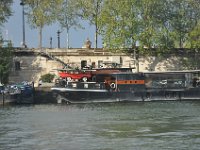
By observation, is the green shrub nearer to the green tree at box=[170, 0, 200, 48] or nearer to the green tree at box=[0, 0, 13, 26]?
the green tree at box=[0, 0, 13, 26]

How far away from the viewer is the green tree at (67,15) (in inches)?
3703

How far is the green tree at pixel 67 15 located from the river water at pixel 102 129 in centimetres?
3459

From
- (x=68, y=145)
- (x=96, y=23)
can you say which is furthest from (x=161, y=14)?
(x=68, y=145)

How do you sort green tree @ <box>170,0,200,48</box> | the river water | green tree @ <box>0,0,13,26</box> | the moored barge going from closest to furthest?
the river water < the moored barge < green tree @ <box>0,0,13,26</box> < green tree @ <box>170,0,200,48</box>

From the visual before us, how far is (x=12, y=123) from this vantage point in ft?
160

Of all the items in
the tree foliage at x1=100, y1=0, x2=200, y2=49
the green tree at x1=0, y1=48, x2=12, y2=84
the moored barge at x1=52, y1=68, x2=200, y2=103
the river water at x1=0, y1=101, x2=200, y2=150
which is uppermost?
the tree foliage at x1=100, y1=0, x2=200, y2=49

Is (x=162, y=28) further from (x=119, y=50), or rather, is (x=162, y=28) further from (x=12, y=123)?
(x=12, y=123)

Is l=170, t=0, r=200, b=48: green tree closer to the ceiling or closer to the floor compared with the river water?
closer to the ceiling

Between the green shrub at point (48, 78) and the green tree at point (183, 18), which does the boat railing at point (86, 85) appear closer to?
the green shrub at point (48, 78)

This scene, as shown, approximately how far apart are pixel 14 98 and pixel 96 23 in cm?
2103

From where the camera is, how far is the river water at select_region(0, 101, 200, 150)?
3656 centimetres

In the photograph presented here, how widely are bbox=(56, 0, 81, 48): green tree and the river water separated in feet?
113

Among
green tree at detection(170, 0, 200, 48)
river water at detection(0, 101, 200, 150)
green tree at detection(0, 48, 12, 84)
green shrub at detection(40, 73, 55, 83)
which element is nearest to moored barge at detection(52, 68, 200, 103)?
green tree at detection(0, 48, 12, 84)

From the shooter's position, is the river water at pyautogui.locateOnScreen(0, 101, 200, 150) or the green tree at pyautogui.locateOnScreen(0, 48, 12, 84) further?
the green tree at pyautogui.locateOnScreen(0, 48, 12, 84)
